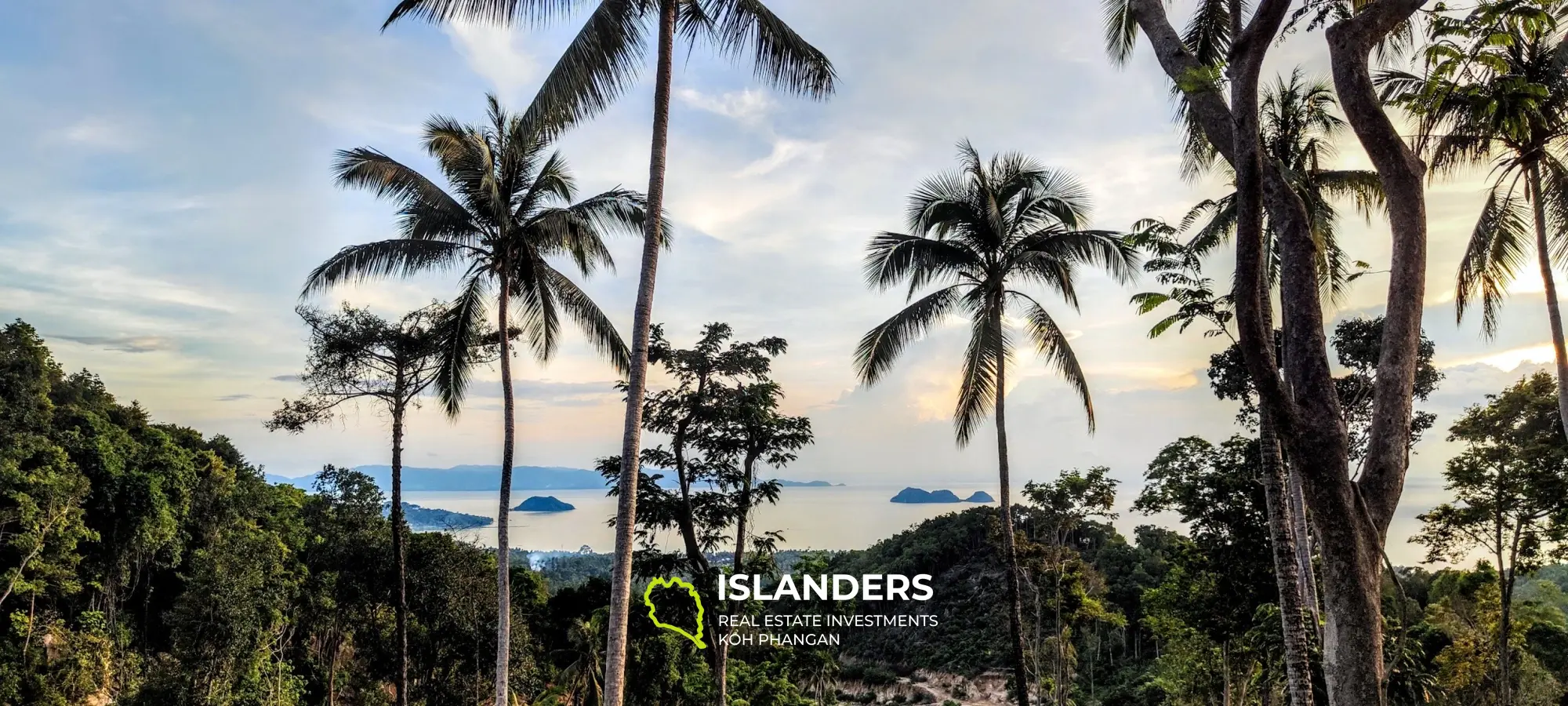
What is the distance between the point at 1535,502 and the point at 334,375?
18.4 metres

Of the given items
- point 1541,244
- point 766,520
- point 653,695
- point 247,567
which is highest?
point 1541,244

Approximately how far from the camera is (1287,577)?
612 centimetres

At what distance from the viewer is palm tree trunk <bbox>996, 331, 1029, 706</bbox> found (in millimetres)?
8188

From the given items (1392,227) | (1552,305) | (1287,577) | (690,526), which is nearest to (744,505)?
(690,526)

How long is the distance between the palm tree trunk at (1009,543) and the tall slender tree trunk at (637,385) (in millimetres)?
4549

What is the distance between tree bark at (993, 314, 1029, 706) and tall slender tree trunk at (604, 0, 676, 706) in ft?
15.0

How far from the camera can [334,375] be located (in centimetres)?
1163

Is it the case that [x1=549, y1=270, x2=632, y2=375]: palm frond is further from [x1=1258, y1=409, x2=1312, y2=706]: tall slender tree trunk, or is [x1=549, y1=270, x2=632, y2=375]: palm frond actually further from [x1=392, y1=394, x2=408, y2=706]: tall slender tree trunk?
[x1=1258, y1=409, x2=1312, y2=706]: tall slender tree trunk

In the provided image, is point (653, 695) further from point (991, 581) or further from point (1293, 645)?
point (991, 581)

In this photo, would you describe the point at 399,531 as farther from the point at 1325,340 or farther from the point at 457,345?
the point at 1325,340

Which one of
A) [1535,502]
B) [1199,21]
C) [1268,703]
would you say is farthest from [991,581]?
[1199,21]

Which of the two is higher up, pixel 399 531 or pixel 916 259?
pixel 916 259

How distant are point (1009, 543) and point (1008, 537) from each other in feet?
0.41

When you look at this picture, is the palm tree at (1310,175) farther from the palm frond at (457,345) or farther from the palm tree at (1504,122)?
the palm frond at (457,345)
